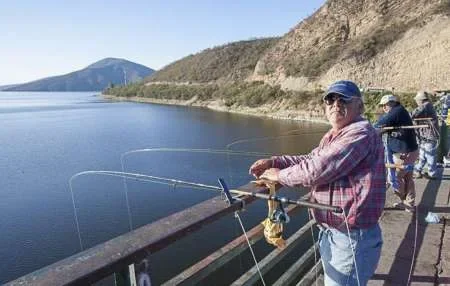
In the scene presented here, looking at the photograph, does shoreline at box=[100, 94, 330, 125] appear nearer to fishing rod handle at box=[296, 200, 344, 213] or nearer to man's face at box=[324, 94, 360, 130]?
man's face at box=[324, 94, 360, 130]

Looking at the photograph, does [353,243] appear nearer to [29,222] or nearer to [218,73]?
[29,222]

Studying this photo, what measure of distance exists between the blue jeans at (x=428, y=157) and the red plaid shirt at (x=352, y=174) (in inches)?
220

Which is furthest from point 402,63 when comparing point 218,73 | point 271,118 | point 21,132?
point 218,73

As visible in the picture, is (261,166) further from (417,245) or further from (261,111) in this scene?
(261,111)

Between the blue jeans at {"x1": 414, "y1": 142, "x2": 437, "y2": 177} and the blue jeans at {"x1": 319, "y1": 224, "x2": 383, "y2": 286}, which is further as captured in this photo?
the blue jeans at {"x1": 414, "y1": 142, "x2": 437, "y2": 177}

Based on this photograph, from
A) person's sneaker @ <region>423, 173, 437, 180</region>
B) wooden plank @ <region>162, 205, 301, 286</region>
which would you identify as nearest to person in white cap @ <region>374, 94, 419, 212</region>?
person's sneaker @ <region>423, 173, 437, 180</region>

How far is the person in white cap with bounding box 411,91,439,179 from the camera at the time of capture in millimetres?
7363

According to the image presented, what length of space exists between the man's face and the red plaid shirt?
2.4 inches

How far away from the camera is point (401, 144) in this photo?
235 inches

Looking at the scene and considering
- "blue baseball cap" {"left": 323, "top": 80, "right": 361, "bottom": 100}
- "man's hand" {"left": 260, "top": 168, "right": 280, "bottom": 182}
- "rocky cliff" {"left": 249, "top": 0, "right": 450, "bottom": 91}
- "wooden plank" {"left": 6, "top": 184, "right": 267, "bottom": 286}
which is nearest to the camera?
"wooden plank" {"left": 6, "top": 184, "right": 267, "bottom": 286}

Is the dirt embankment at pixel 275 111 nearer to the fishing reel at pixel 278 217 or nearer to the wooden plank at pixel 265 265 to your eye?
the wooden plank at pixel 265 265

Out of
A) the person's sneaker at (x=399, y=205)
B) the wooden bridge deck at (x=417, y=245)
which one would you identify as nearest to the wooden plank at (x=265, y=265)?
the wooden bridge deck at (x=417, y=245)

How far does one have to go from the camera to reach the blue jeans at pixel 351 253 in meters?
2.43

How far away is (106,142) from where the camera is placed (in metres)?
30.7
